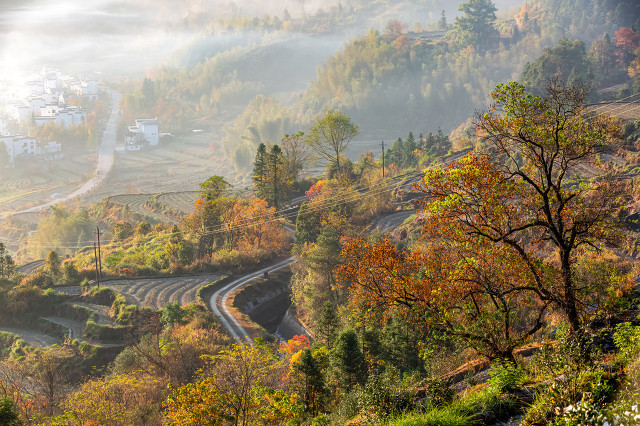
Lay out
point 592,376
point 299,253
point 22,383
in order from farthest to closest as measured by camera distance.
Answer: point 299,253 → point 22,383 → point 592,376

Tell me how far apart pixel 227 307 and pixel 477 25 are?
12652 cm

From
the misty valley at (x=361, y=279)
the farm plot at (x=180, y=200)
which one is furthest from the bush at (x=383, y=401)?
the farm plot at (x=180, y=200)

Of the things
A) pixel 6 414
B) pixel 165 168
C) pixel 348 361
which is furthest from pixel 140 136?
pixel 6 414

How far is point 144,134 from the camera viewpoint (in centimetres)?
15288

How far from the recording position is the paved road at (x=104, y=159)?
362 feet

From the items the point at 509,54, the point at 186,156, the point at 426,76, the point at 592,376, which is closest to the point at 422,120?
the point at 426,76

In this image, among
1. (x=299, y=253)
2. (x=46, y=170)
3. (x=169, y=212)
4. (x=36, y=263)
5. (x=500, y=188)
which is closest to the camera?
(x=500, y=188)

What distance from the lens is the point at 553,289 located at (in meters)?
11.0

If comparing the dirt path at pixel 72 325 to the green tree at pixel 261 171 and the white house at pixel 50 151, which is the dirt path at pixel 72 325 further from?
the white house at pixel 50 151

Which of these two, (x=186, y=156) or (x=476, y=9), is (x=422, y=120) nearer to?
(x=476, y=9)

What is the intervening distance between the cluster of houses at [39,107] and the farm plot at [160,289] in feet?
364

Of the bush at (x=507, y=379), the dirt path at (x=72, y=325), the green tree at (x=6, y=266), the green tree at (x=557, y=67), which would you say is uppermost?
the green tree at (x=557, y=67)

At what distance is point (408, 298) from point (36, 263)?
5779cm

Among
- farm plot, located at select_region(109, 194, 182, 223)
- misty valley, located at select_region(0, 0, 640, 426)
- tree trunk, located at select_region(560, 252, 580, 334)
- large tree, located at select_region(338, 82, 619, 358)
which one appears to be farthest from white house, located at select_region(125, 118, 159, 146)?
tree trunk, located at select_region(560, 252, 580, 334)
